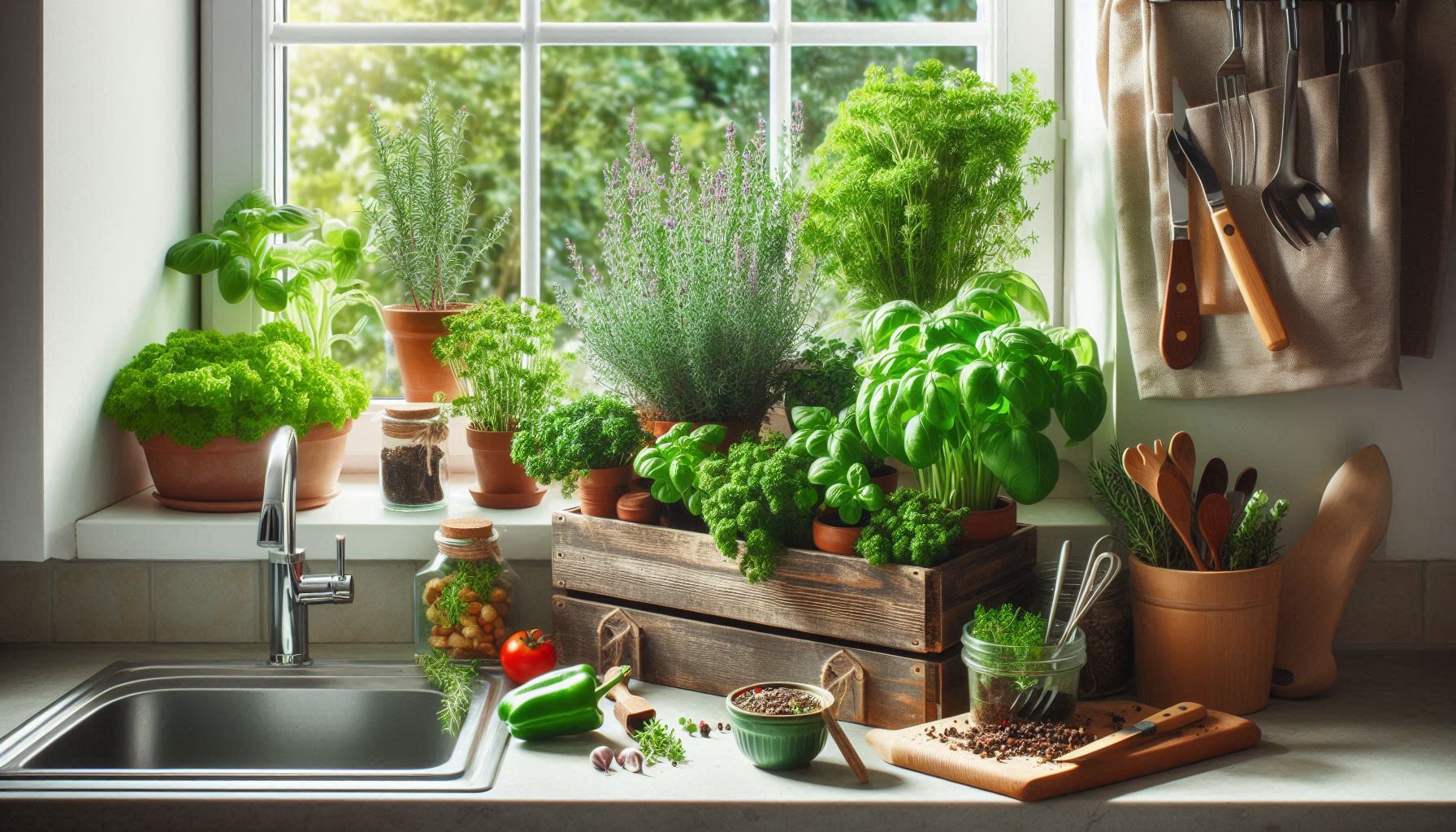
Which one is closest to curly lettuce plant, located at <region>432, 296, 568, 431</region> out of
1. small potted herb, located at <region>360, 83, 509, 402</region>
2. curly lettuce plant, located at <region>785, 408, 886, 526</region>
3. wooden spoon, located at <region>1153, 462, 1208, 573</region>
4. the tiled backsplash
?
small potted herb, located at <region>360, 83, 509, 402</region>

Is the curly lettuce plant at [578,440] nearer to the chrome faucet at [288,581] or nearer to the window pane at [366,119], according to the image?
the chrome faucet at [288,581]

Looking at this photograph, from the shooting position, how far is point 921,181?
160 centimetres

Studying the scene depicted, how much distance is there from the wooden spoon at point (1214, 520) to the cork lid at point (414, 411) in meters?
0.94

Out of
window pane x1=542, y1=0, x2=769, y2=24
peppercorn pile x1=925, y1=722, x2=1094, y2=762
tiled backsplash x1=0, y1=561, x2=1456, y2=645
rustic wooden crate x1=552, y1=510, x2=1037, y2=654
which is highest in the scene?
window pane x1=542, y1=0, x2=769, y2=24

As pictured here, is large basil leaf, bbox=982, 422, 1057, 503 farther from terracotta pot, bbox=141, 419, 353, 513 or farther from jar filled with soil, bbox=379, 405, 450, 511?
terracotta pot, bbox=141, 419, 353, 513

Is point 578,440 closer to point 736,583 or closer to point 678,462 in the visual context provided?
point 678,462

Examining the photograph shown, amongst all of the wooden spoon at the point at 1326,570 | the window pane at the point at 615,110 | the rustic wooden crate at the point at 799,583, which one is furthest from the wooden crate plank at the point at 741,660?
the window pane at the point at 615,110

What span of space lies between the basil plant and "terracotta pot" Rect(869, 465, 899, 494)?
44 millimetres

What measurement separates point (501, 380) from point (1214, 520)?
0.89m

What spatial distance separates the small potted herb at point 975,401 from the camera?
50.5 inches

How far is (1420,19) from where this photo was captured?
56.3 inches

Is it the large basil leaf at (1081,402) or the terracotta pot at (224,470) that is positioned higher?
the large basil leaf at (1081,402)

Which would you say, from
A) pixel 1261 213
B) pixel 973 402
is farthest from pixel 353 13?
pixel 1261 213

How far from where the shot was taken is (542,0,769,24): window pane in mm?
2201
